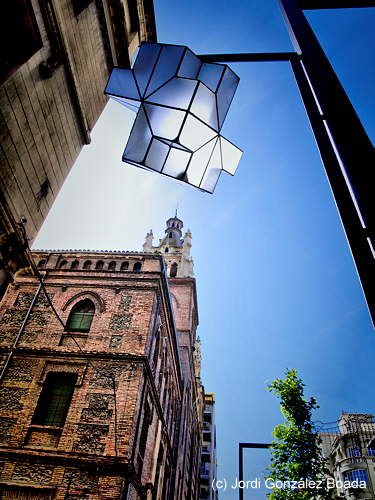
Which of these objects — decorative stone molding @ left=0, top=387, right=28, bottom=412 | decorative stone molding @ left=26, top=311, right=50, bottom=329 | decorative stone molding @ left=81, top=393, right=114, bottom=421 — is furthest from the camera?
decorative stone molding @ left=26, top=311, right=50, bottom=329

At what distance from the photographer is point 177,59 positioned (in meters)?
2.77

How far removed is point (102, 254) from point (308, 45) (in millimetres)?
15296

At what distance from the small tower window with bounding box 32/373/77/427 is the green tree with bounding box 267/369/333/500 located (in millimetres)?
8922

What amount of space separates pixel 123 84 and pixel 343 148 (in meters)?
2.54

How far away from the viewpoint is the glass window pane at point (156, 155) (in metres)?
3.15

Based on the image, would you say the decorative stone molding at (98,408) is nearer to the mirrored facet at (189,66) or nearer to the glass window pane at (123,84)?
the glass window pane at (123,84)

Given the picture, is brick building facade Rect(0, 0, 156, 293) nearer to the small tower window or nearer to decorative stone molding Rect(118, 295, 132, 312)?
the small tower window

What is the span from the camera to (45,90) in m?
6.14

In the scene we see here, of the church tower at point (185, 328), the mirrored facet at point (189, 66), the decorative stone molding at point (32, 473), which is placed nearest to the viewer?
the mirrored facet at point (189, 66)

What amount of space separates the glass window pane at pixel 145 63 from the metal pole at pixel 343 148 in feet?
4.96

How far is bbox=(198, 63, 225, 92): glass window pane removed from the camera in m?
2.77

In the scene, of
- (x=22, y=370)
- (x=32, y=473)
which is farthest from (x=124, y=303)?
(x=32, y=473)

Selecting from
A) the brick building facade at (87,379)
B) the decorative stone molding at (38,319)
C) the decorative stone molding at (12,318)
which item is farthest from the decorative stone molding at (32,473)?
the decorative stone molding at (12,318)

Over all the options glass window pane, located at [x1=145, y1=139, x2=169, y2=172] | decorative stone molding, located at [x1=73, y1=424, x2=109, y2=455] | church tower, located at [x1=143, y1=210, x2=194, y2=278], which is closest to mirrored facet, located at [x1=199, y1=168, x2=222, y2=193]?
glass window pane, located at [x1=145, y1=139, x2=169, y2=172]
